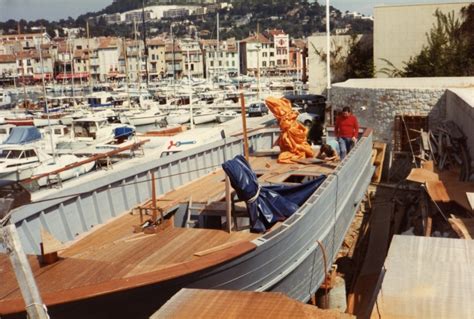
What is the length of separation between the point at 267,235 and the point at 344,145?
6362 millimetres

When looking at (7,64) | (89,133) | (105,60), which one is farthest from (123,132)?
(7,64)

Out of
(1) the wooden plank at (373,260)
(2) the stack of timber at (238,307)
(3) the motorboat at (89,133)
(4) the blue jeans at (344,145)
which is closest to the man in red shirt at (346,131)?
(4) the blue jeans at (344,145)

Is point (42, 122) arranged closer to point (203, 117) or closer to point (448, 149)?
point (203, 117)

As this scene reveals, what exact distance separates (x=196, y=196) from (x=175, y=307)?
19.8 feet

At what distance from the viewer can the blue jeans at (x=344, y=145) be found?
41.7 ft

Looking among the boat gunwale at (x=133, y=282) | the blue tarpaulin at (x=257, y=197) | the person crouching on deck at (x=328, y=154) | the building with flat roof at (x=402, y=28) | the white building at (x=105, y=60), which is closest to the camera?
the boat gunwale at (x=133, y=282)

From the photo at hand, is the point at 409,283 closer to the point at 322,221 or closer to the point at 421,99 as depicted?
the point at 322,221

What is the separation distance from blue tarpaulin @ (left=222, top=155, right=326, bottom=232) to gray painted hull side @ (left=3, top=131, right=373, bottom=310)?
47cm

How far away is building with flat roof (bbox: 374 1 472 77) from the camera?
27.3 metres

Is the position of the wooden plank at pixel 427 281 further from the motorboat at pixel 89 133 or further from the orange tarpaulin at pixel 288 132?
the motorboat at pixel 89 133

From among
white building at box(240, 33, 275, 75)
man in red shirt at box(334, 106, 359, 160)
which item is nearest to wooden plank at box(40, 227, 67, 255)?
man in red shirt at box(334, 106, 359, 160)

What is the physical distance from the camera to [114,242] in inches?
284

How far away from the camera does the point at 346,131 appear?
12.9m

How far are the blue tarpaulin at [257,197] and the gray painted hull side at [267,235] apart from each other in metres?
0.47
